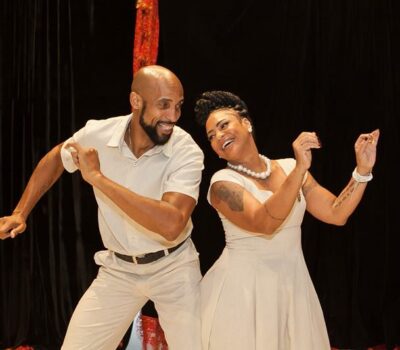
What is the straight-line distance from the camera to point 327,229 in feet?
13.6

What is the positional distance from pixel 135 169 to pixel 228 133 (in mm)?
422

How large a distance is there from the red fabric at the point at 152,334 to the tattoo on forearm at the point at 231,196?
5.41ft

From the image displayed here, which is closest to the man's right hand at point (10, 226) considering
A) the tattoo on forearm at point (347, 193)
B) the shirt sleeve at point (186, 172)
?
the shirt sleeve at point (186, 172)

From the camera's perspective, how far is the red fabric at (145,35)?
4.02 m

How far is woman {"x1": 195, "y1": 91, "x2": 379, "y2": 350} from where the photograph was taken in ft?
8.59

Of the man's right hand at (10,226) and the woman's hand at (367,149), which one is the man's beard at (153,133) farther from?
the woman's hand at (367,149)

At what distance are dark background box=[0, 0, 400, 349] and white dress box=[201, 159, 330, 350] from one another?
1440mm

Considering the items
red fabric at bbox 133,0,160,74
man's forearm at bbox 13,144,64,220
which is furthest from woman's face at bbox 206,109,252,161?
red fabric at bbox 133,0,160,74

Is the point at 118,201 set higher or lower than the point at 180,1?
lower

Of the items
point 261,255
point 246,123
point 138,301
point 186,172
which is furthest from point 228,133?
point 138,301

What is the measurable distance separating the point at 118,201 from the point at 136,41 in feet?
5.83

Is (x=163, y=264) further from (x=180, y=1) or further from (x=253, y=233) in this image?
(x=180, y=1)

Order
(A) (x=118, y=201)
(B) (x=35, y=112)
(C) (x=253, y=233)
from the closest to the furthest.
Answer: (A) (x=118, y=201)
(C) (x=253, y=233)
(B) (x=35, y=112)

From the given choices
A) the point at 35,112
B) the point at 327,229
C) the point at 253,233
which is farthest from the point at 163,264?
the point at 35,112
